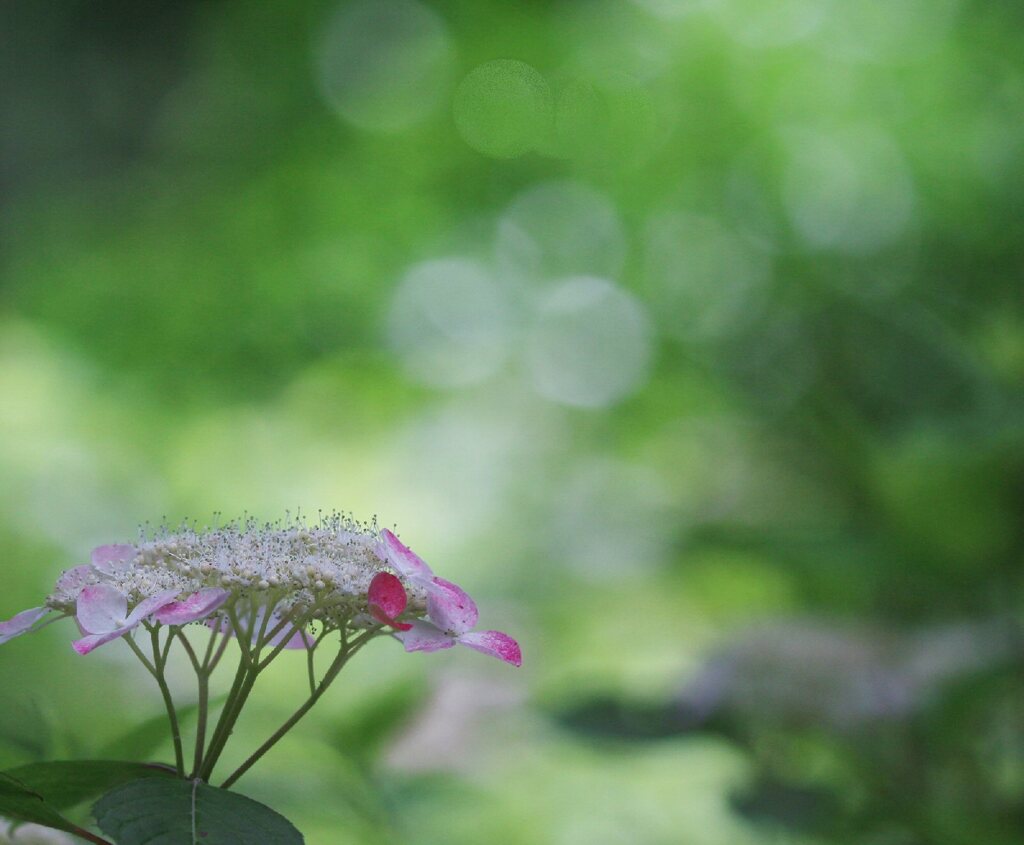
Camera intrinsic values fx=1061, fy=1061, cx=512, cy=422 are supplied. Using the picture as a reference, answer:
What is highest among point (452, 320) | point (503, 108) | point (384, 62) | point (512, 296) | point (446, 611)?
point (384, 62)

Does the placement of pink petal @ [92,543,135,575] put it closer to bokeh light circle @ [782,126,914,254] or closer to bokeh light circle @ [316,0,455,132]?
bokeh light circle @ [782,126,914,254]

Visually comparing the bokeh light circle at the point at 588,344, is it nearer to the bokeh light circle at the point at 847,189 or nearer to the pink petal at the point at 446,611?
the bokeh light circle at the point at 847,189

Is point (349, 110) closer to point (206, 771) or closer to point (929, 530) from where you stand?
point (929, 530)

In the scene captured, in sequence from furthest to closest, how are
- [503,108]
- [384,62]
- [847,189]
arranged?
[384,62], [503,108], [847,189]

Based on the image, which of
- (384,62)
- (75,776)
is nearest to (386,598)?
(75,776)

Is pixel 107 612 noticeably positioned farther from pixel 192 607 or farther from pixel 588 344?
pixel 588 344
